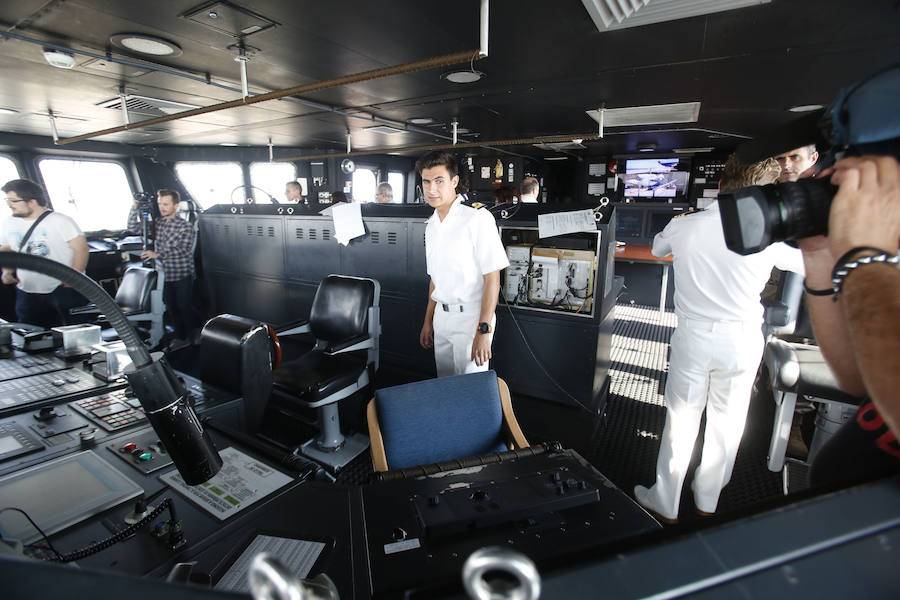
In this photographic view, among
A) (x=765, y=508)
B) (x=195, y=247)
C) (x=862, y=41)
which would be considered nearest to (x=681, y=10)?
(x=862, y=41)

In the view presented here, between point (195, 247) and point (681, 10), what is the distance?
523cm

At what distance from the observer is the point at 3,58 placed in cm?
300

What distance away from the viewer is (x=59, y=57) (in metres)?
2.81

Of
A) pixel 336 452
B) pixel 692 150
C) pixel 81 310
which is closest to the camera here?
pixel 336 452

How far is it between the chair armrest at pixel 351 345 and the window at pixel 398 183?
7743 mm

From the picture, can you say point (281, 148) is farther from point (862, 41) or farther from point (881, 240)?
point (881, 240)

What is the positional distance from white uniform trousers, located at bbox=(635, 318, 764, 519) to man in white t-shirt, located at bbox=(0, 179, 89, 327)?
4.32 metres

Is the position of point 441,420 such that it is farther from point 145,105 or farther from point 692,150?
point 692,150

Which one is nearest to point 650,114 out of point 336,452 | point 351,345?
point 351,345

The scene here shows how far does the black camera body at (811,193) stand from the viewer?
521 millimetres

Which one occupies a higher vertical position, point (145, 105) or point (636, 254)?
point (145, 105)

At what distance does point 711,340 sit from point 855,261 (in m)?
1.58

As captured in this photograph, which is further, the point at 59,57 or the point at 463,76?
the point at 463,76

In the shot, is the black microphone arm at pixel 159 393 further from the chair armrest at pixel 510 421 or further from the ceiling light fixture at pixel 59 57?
the ceiling light fixture at pixel 59 57
